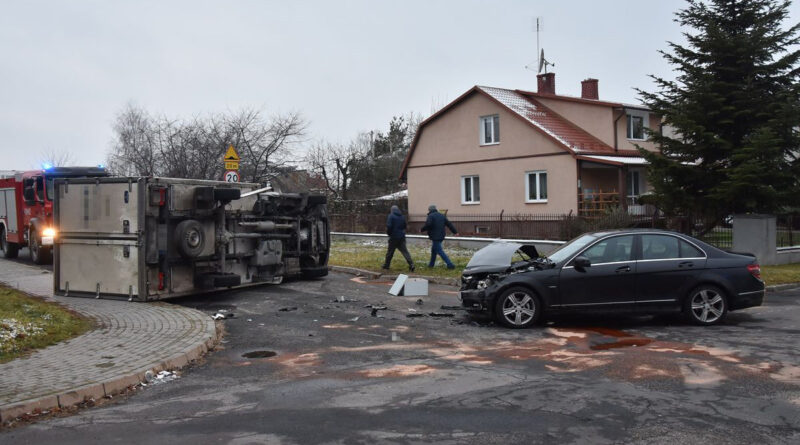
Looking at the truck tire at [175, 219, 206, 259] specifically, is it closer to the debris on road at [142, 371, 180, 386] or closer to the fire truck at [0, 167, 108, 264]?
the debris on road at [142, 371, 180, 386]

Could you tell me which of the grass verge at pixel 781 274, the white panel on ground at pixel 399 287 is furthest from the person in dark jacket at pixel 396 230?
the grass verge at pixel 781 274

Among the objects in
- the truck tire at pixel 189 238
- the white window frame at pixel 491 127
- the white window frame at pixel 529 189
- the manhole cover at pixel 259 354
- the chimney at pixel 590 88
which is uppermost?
the chimney at pixel 590 88

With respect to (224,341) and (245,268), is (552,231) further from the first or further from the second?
(224,341)

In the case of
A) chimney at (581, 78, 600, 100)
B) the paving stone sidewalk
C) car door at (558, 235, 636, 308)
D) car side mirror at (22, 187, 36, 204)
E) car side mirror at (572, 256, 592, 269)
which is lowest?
the paving stone sidewalk

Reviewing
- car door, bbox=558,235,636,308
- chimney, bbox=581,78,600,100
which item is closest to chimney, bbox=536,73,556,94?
chimney, bbox=581,78,600,100

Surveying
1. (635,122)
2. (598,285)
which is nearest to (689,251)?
(598,285)

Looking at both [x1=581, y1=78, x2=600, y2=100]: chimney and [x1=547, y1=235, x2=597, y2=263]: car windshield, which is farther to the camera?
[x1=581, y1=78, x2=600, y2=100]: chimney

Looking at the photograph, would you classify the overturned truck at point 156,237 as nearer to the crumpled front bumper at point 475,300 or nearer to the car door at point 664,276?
the crumpled front bumper at point 475,300

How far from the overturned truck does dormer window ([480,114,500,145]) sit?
19.0 meters

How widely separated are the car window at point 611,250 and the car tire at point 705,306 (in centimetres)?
105

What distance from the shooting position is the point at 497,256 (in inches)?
412

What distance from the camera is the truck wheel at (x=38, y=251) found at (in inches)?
759

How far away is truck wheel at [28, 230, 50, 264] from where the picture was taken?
759 inches

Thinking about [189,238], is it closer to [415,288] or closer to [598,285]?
[415,288]
